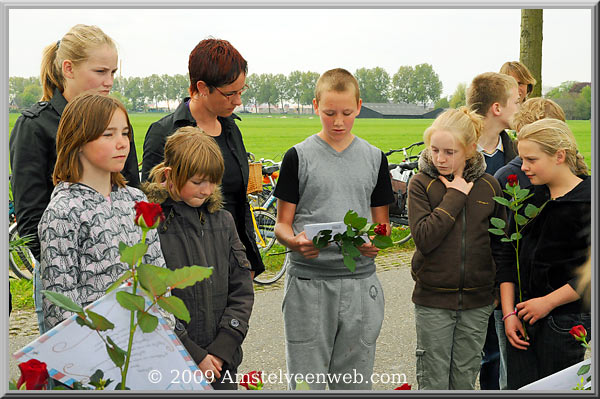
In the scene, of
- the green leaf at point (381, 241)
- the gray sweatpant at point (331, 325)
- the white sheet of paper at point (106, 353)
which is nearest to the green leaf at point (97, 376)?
the white sheet of paper at point (106, 353)

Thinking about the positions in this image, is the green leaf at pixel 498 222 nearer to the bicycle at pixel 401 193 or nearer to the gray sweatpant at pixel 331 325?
the gray sweatpant at pixel 331 325

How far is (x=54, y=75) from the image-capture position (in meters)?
2.35

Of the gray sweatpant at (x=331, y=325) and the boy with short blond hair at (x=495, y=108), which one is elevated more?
the boy with short blond hair at (x=495, y=108)

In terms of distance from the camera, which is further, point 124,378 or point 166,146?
point 166,146

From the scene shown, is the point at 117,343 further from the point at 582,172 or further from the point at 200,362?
the point at 582,172

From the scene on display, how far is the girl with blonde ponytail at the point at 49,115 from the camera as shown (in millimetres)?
2119

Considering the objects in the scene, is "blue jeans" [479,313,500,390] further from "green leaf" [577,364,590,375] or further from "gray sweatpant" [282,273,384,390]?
"green leaf" [577,364,590,375]

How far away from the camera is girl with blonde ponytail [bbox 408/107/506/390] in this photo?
2709 mm

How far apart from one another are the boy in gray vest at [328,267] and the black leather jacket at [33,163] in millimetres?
905

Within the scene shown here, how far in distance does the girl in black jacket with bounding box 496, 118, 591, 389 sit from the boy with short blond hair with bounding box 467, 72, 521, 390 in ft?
2.31

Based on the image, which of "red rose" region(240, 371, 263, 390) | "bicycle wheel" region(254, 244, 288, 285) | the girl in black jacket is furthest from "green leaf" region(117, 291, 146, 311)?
"bicycle wheel" region(254, 244, 288, 285)

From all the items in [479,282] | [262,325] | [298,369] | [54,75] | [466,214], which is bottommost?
[262,325]

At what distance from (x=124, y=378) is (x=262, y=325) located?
13.0 ft

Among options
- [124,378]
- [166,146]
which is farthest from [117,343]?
[166,146]
